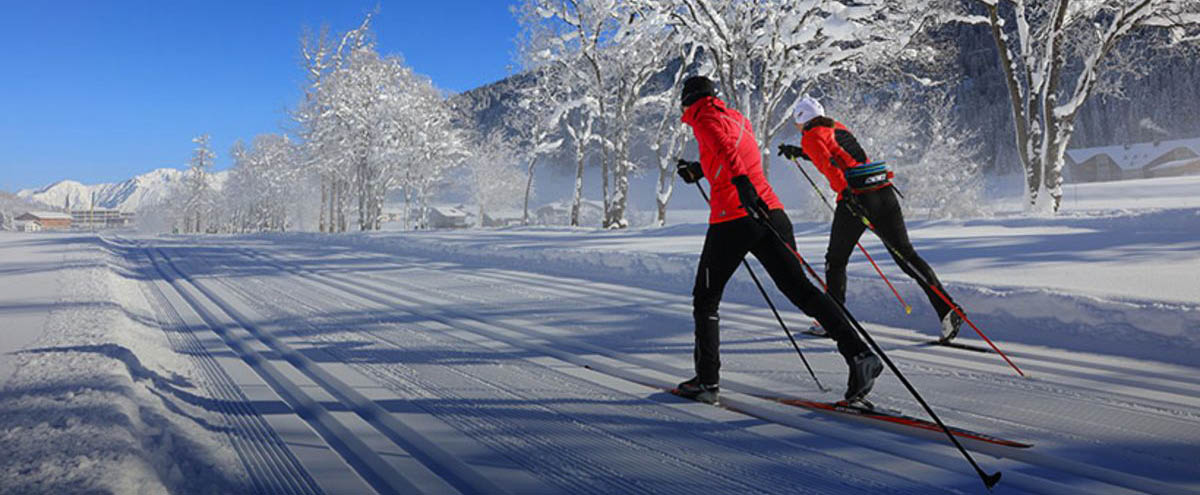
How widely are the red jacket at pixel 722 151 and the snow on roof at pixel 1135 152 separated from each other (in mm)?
66751

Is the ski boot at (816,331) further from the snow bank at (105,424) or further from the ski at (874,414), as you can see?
the snow bank at (105,424)

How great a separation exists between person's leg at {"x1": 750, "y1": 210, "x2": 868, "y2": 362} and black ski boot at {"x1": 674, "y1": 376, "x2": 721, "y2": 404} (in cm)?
64

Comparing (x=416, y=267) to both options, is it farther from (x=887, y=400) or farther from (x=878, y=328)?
(x=887, y=400)

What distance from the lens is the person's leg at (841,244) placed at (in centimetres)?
453

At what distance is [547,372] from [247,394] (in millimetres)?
1740

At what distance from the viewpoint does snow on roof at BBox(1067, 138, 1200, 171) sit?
50.7 m

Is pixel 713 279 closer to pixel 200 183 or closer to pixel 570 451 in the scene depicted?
pixel 570 451

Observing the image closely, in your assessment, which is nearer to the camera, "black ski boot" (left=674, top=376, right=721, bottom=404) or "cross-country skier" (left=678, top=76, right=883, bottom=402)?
"cross-country skier" (left=678, top=76, right=883, bottom=402)

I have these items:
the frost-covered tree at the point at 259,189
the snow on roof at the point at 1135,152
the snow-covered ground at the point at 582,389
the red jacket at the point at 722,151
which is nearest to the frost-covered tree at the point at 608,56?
the snow-covered ground at the point at 582,389

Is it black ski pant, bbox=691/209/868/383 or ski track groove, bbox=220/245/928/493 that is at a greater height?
black ski pant, bbox=691/209/868/383

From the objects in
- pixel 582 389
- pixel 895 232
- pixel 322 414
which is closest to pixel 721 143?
pixel 582 389

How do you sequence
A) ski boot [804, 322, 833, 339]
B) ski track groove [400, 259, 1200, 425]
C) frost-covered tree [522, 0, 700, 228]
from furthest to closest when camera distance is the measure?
1. frost-covered tree [522, 0, 700, 228]
2. ski boot [804, 322, 833, 339]
3. ski track groove [400, 259, 1200, 425]

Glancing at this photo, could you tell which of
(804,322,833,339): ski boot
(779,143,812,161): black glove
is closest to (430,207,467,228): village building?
(779,143,812,161): black glove

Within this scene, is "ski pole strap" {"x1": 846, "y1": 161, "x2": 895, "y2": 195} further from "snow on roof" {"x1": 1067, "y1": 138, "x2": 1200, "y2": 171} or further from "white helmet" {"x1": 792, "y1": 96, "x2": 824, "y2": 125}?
"snow on roof" {"x1": 1067, "y1": 138, "x2": 1200, "y2": 171}
